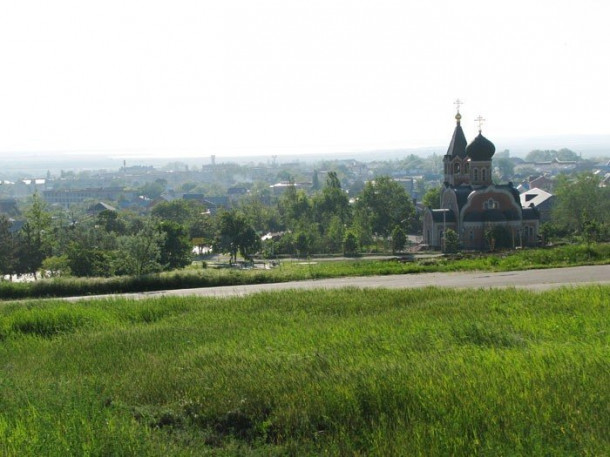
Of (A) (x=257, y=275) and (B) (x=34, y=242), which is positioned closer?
(A) (x=257, y=275)

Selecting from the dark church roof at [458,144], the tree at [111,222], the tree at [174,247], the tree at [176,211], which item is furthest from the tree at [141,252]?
the tree at [176,211]

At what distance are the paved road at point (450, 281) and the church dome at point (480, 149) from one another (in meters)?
26.1

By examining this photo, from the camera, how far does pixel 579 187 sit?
54188 mm

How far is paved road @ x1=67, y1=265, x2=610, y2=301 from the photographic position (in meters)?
14.7

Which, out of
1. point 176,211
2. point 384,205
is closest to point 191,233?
point 176,211

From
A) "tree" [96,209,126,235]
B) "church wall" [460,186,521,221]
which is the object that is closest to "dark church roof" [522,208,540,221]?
"church wall" [460,186,521,221]

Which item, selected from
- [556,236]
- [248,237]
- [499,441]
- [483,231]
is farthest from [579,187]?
[499,441]

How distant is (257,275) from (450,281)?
4678mm

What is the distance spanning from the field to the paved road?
11.8 ft

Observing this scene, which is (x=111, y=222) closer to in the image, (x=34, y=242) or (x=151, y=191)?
(x=34, y=242)

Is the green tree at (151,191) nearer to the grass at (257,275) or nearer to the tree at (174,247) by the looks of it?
the tree at (174,247)

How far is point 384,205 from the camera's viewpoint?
5744 cm

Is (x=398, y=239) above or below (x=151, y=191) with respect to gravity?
above

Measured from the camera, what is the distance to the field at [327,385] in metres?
5.71
